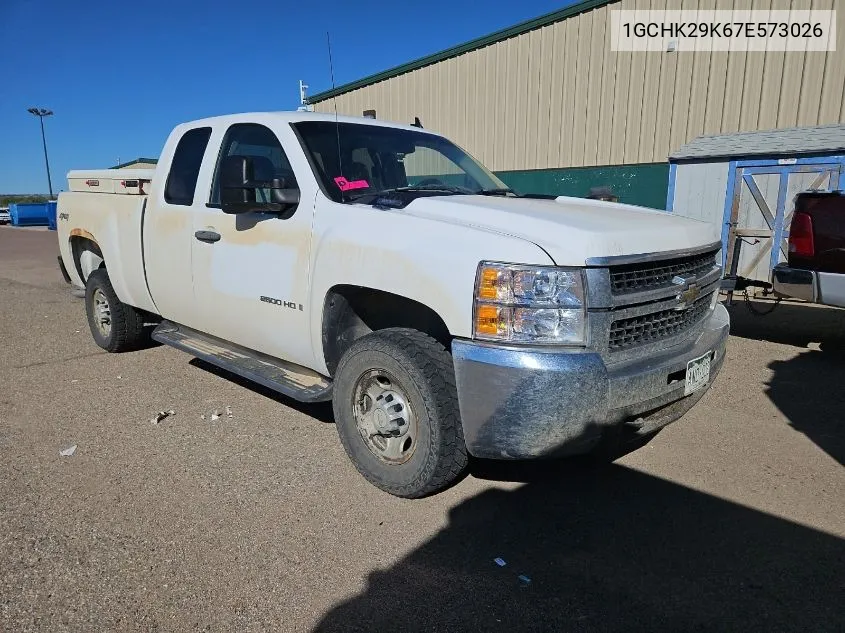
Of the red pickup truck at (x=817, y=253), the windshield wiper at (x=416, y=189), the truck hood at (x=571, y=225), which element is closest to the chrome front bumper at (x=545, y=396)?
the truck hood at (x=571, y=225)

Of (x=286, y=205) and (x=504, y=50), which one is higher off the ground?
(x=504, y=50)

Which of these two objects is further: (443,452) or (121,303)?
(121,303)

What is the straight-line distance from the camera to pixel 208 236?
4.03 meters

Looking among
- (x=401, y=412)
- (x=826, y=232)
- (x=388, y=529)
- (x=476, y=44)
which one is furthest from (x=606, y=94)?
(x=388, y=529)

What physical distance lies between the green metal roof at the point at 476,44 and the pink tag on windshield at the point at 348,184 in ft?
28.1

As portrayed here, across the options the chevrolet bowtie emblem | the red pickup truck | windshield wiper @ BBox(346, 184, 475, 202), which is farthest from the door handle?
the red pickup truck

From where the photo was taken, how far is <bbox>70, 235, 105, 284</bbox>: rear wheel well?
599cm

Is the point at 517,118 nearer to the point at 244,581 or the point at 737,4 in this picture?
the point at 737,4

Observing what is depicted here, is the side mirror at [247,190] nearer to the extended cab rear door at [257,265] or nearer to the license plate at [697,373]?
the extended cab rear door at [257,265]

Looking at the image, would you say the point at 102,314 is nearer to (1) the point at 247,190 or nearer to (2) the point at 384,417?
(1) the point at 247,190

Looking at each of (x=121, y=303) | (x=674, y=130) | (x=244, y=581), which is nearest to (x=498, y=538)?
(x=244, y=581)

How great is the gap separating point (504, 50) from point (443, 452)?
12.8 metres

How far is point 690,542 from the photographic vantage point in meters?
2.74

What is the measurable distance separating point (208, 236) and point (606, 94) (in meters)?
10.0
